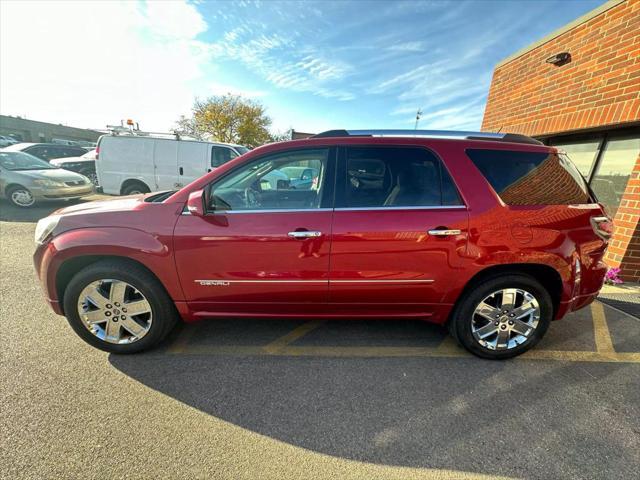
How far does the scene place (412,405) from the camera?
2088mm

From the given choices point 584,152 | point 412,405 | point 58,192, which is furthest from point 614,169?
point 58,192

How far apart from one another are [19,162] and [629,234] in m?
14.1

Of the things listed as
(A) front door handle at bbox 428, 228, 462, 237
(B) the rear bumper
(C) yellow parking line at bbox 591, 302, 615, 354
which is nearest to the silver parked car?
(A) front door handle at bbox 428, 228, 462, 237

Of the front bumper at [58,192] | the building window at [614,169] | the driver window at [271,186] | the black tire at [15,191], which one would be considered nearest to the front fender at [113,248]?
the driver window at [271,186]

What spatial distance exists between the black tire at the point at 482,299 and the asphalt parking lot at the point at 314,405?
0.45 feet

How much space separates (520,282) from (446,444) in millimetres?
1457

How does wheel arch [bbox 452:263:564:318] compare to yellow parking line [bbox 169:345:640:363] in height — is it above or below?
above

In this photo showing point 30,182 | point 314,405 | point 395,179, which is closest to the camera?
point 314,405

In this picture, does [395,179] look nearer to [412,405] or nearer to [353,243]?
[353,243]

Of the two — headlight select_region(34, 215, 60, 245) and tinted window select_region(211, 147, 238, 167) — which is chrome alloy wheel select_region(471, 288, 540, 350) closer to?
headlight select_region(34, 215, 60, 245)

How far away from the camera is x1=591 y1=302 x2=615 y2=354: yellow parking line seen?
9.20ft

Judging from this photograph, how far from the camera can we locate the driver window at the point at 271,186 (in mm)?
2357

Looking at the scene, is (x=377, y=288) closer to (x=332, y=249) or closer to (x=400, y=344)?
(x=332, y=249)

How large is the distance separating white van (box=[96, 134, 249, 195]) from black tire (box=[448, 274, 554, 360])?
7.74 metres
